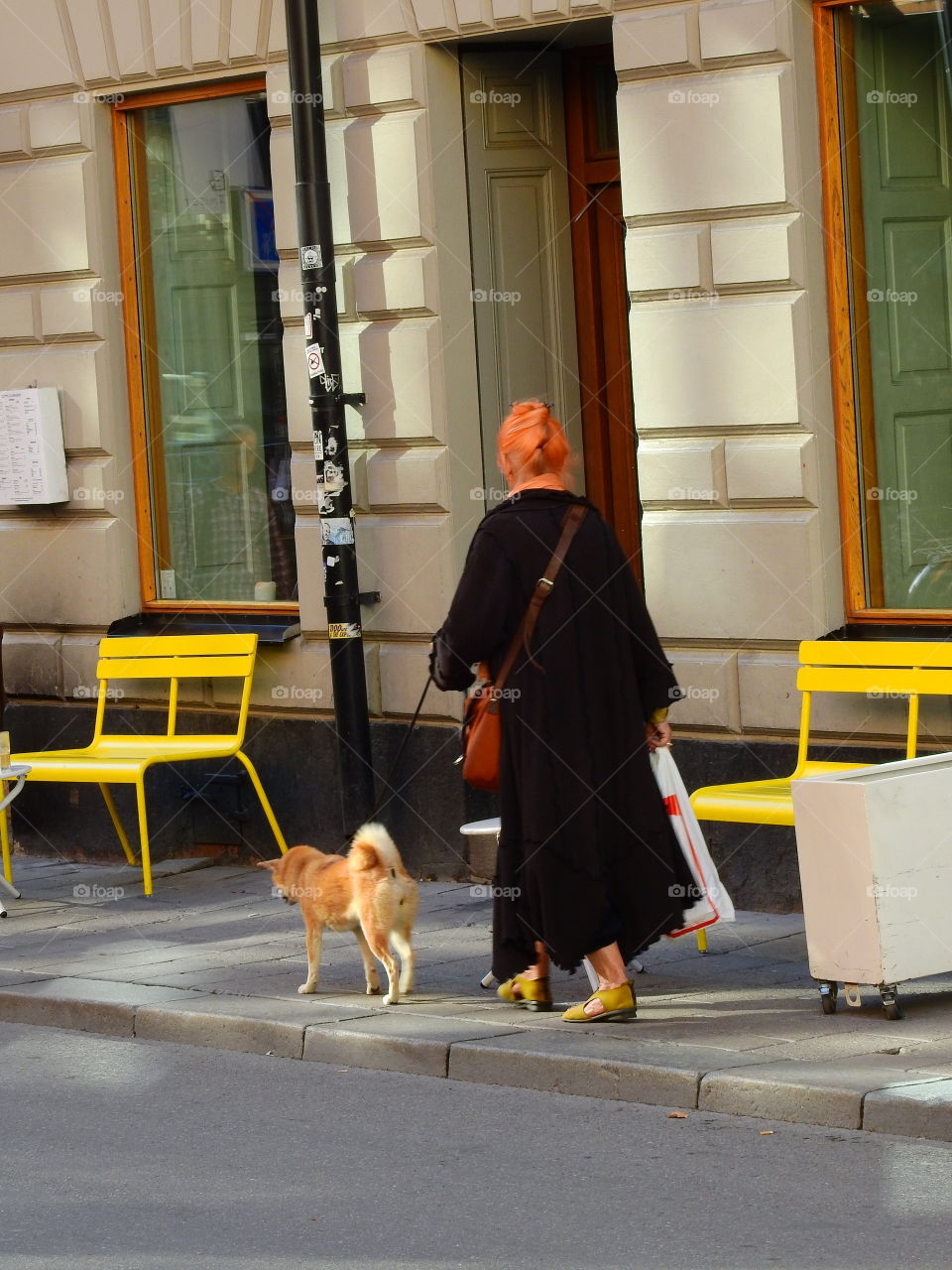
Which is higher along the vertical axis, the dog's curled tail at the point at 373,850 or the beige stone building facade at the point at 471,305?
the beige stone building facade at the point at 471,305

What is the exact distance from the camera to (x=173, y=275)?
1160 cm

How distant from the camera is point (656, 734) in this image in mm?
7277

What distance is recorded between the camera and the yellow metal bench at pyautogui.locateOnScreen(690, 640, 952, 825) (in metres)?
8.14

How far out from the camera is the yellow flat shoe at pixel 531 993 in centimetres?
743

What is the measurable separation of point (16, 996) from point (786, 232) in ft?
A: 14.1

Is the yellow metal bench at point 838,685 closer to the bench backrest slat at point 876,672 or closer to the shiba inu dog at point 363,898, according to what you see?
the bench backrest slat at point 876,672

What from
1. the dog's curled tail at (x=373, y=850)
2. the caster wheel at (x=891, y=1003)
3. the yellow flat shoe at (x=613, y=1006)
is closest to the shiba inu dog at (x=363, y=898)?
the dog's curled tail at (x=373, y=850)

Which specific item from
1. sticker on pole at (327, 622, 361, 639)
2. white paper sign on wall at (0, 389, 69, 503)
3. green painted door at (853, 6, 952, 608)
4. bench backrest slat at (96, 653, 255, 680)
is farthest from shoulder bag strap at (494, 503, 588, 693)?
white paper sign on wall at (0, 389, 69, 503)

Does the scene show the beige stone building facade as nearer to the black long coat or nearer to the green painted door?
the green painted door

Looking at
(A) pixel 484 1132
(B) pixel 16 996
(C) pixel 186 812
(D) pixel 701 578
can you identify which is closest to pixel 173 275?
(C) pixel 186 812

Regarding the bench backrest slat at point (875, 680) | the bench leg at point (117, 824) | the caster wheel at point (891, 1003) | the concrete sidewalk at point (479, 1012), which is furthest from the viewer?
the bench leg at point (117, 824)

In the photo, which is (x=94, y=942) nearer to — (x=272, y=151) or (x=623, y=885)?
(x=623, y=885)

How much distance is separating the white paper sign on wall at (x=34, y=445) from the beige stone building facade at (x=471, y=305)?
0.38ft

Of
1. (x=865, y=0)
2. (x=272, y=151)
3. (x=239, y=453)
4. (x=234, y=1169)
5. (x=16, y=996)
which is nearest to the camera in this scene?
(x=234, y=1169)
